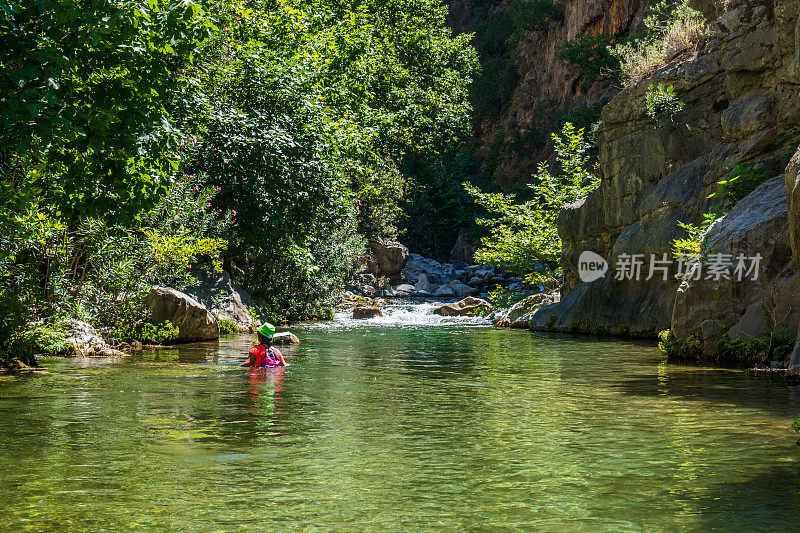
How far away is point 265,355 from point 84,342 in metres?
4.28

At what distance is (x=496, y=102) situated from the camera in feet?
199

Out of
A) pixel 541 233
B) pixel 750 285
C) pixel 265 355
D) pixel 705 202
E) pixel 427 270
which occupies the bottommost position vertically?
pixel 265 355

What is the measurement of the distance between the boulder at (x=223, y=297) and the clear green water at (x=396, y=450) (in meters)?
7.71

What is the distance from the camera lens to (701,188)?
61.1 feet

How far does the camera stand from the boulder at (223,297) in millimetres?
20797

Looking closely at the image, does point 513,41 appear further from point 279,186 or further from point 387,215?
point 279,186

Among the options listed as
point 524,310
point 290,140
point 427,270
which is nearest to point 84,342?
point 290,140

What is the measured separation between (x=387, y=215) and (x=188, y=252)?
72.3ft

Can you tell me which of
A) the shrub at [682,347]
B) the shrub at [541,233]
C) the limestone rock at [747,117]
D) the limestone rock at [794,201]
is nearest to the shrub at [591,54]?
the shrub at [541,233]

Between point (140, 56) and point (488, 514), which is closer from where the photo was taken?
point (488, 514)

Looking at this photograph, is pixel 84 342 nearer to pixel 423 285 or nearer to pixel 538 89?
pixel 423 285

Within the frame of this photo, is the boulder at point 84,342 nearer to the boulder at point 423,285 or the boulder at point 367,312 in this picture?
the boulder at point 367,312

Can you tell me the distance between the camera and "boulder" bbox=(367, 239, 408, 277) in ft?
138

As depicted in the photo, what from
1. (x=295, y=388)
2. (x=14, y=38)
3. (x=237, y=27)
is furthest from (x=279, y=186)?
(x=14, y=38)
